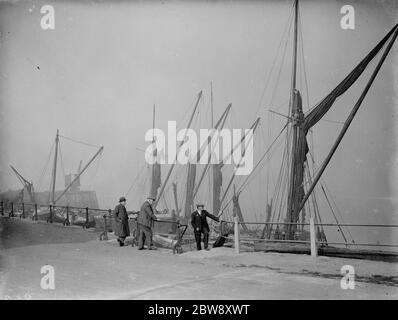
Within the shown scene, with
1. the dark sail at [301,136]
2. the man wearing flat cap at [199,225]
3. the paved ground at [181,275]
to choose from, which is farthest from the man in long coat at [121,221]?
the dark sail at [301,136]

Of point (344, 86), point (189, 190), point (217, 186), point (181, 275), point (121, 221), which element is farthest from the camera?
point (217, 186)

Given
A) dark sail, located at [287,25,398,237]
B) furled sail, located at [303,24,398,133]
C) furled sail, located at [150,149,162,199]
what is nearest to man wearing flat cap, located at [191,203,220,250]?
dark sail, located at [287,25,398,237]

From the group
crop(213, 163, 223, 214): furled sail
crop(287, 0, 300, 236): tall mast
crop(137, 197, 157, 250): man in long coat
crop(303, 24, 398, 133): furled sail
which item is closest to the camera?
crop(303, 24, 398, 133): furled sail

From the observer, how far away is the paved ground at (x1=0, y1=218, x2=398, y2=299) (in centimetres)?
583

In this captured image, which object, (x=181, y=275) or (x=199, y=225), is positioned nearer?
(x=181, y=275)

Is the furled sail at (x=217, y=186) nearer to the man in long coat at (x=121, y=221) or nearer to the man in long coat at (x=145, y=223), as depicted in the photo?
the man in long coat at (x=121, y=221)

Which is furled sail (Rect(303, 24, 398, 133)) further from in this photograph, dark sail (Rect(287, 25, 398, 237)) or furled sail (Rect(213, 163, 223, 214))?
furled sail (Rect(213, 163, 223, 214))

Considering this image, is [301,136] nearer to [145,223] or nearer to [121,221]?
[145,223]

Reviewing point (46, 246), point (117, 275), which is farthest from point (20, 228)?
point (117, 275)

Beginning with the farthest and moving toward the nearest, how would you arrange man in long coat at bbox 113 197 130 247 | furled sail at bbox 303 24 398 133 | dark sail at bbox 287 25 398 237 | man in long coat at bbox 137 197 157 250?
dark sail at bbox 287 25 398 237, man in long coat at bbox 113 197 130 247, man in long coat at bbox 137 197 157 250, furled sail at bbox 303 24 398 133

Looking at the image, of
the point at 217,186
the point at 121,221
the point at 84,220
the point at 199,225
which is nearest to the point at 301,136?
the point at 199,225

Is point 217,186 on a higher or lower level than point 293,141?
lower

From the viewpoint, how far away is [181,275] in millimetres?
7008
